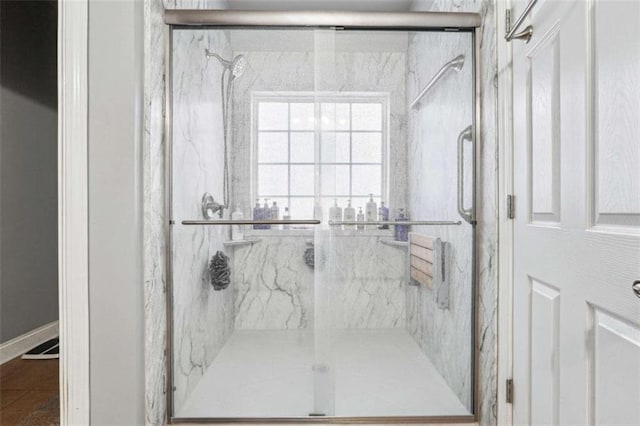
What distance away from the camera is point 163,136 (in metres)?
1.82

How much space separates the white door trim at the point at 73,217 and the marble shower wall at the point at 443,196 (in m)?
1.38

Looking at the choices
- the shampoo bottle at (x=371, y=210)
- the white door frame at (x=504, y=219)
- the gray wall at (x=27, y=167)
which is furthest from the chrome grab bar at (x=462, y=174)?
the gray wall at (x=27, y=167)

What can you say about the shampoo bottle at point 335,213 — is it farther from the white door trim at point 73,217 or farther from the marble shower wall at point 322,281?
the white door trim at point 73,217

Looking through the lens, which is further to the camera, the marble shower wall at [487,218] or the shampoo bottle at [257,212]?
the shampoo bottle at [257,212]

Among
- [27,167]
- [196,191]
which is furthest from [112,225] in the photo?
[27,167]

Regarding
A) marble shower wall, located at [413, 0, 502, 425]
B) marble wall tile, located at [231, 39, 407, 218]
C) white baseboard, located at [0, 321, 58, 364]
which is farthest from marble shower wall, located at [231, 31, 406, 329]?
white baseboard, located at [0, 321, 58, 364]

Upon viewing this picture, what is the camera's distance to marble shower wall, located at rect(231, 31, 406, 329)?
6.04 feet

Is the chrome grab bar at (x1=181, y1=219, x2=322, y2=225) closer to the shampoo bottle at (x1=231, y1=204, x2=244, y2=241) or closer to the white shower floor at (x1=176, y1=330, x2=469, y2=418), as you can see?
the shampoo bottle at (x1=231, y1=204, x2=244, y2=241)

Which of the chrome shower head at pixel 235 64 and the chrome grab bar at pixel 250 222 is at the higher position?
the chrome shower head at pixel 235 64

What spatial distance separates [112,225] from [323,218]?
89 cm

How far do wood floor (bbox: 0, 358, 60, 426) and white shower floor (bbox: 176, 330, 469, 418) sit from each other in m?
0.73

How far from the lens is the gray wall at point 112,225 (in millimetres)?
1597

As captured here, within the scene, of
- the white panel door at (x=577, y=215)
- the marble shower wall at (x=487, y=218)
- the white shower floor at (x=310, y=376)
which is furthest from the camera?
the white shower floor at (x=310, y=376)

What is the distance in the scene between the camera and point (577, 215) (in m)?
1.16
